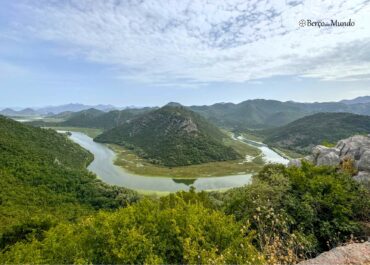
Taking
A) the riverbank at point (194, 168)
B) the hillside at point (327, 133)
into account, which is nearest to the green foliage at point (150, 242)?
the riverbank at point (194, 168)

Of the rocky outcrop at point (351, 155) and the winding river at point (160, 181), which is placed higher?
the rocky outcrop at point (351, 155)

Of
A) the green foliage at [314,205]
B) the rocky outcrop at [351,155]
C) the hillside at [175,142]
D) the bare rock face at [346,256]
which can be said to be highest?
the rocky outcrop at [351,155]

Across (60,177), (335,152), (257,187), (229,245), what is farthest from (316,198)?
(60,177)

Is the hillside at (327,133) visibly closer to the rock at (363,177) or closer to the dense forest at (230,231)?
the rock at (363,177)

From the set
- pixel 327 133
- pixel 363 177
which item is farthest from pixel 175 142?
pixel 363 177

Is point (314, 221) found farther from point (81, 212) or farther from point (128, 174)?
point (128, 174)

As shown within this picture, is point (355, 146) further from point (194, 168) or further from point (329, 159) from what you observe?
point (194, 168)
